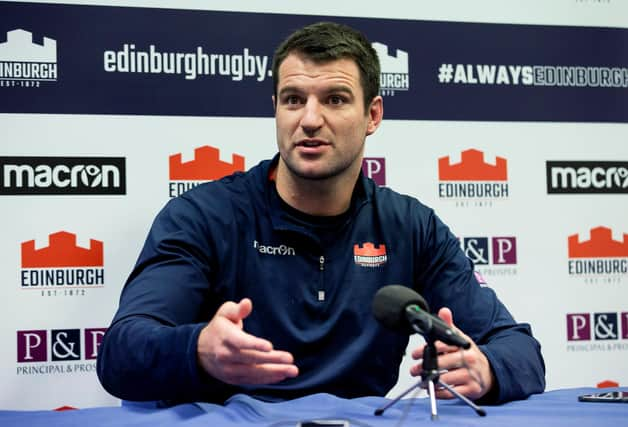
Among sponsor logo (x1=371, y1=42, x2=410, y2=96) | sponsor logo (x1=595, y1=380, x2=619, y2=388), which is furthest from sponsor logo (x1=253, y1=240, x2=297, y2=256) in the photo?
sponsor logo (x1=595, y1=380, x2=619, y2=388)

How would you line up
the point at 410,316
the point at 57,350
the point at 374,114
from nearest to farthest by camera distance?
the point at 410,316, the point at 374,114, the point at 57,350

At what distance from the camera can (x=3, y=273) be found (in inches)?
86.0

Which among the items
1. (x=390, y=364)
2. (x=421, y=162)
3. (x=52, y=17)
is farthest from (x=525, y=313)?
(x=52, y=17)

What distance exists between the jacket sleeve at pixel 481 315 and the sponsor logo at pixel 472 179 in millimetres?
634

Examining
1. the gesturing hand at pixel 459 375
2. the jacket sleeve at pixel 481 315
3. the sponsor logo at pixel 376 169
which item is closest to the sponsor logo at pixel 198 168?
the sponsor logo at pixel 376 169

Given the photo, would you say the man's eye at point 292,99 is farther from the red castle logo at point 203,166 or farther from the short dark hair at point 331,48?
the red castle logo at point 203,166

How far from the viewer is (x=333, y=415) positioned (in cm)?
117

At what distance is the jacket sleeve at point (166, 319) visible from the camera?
4.17 ft

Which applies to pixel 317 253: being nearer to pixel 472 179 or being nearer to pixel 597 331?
pixel 472 179

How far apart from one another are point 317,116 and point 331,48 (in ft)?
0.59

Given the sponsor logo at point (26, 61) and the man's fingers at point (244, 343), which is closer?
the man's fingers at point (244, 343)

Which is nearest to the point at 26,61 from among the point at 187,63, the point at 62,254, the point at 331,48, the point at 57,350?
the point at 187,63

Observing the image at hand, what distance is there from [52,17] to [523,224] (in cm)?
179

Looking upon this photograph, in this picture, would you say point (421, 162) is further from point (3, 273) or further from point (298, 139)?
point (3, 273)
